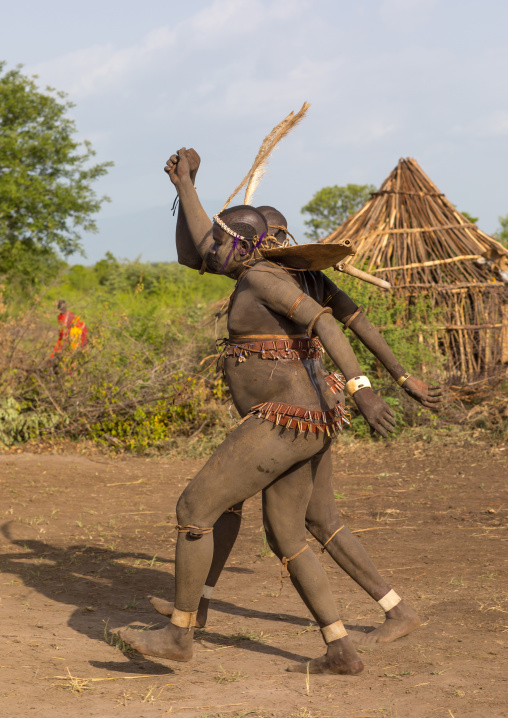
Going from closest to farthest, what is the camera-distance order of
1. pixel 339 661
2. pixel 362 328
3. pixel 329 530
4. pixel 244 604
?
pixel 339 661
pixel 362 328
pixel 329 530
pixel 244 604

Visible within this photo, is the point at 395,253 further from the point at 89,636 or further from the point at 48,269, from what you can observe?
the point at 48,269

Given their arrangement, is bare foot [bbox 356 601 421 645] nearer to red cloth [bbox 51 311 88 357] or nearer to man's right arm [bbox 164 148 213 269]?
man's right arm [bbox 164 148 213 269]

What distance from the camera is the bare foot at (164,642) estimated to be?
10.7 feet

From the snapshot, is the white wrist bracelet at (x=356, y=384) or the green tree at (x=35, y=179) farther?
the green tree at (x=35, y=179)

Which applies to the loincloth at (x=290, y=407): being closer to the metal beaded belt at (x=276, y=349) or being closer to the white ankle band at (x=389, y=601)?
the metal beaded belt at (x=276, y=349)

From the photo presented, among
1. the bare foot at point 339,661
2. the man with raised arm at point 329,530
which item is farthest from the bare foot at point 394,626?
the bare foot at point 339,661

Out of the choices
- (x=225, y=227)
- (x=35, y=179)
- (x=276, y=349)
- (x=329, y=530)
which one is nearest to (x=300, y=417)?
(x=276, y=349)

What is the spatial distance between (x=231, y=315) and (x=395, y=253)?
8.36 meters

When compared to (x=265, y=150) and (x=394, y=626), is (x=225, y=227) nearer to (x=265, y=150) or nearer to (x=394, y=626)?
(x=265, y=150)

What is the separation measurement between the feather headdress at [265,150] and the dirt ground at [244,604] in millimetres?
2231

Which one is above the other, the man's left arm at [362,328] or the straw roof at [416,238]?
the straw roof at [416,238]

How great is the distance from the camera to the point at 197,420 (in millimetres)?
10125

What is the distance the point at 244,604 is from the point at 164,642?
1.38 meters

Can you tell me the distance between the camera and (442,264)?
1152 centimetres
